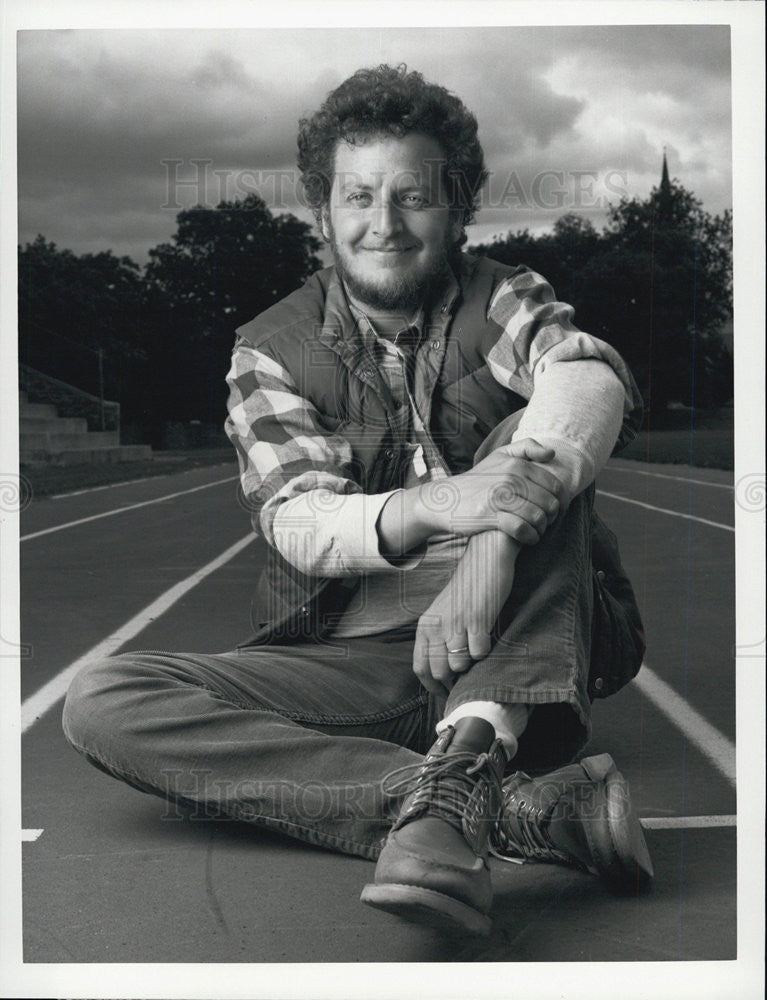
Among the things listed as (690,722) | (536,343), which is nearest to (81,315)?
(536,343)

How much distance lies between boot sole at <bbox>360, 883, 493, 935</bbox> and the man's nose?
1.40 meters

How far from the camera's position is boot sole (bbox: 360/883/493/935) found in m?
2.10

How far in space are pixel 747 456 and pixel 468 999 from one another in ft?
3.72

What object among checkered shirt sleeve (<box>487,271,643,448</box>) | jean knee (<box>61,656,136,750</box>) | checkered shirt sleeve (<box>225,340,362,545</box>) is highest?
checkered shirt sleeve (<box>487,271,643,448</box>)

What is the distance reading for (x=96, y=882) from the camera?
2.54 meters

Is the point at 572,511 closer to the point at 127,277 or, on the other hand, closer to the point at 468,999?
the point at 468,999

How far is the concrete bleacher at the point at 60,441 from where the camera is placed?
2.77 m

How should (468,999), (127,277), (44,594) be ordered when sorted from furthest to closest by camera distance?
(44,594) → (127,277) → (468,999)

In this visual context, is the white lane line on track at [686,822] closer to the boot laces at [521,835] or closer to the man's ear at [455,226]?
the boot laces at [521,835]

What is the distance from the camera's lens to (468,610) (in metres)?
2.35

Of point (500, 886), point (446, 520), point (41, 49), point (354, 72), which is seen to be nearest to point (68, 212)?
point (41, 49)

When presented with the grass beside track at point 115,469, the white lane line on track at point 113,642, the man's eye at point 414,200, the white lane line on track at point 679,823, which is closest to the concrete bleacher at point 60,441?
the grass beside track at point 115,469

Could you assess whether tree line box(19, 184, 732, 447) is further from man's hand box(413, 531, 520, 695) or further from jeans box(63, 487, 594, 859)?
man's hand box(413, 531, 520, 695)

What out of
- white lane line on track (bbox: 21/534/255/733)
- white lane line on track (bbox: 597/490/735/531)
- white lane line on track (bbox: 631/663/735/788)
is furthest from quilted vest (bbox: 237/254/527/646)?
white lane line on track (bbox: 597/490/735/531)
